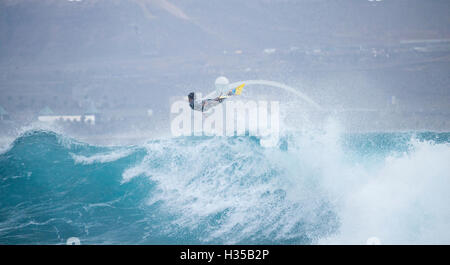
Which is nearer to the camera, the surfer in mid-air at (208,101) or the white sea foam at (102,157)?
the surfer in mid-air at (208,101)

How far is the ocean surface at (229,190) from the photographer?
304 inches

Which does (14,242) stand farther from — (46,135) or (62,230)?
(46,135)

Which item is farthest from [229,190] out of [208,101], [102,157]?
[102,157]

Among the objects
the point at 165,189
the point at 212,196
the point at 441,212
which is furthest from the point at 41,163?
the point at 441,212

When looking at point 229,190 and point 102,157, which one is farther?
point 102,157

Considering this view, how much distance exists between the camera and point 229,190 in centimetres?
891

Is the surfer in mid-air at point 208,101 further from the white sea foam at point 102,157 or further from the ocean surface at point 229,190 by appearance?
the white sea foam at point 102,157

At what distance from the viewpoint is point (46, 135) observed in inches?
417

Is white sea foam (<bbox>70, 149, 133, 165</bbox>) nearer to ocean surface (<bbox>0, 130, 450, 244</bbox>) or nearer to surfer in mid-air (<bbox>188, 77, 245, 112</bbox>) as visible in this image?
ocean surface (<bbox>0, 130, 450, 244</bbox>)

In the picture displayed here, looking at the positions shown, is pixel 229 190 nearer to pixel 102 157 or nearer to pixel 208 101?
pixel 208 101

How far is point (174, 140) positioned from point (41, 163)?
365 centimetres

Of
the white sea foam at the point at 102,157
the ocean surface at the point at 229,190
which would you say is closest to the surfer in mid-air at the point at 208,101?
the ocean surface at the point at 229,190

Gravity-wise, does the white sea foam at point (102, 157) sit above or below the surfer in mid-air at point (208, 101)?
below

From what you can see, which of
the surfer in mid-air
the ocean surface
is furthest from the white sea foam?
the surfer in mid-air
